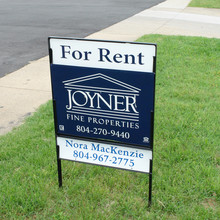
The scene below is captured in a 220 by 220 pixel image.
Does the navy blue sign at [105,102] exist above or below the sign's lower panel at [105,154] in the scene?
above

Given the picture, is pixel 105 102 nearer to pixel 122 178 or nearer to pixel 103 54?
pixel 103 54

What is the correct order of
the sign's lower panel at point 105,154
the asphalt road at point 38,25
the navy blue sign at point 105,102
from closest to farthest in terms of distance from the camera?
1. the navy blue sign at point 105,102
2. the sign's lower panel at point 105,154
3. the asphalt road at point 38,25

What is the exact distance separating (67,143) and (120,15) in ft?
42.2

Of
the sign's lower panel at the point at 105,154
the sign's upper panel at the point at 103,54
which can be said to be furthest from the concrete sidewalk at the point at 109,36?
the sign's upper panel at the point at 103,54

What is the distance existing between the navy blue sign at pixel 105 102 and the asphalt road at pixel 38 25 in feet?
14.1

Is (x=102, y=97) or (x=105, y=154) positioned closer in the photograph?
(x=102, y=97)

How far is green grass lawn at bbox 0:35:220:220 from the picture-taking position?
2.80 metres

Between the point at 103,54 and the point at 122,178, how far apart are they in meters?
1.26

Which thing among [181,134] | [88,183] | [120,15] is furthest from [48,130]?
[120,15]

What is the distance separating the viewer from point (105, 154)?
2.83 m

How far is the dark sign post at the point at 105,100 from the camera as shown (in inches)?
97.3

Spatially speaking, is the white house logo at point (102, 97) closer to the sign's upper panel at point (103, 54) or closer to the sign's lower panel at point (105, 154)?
the sign's upper panel at point (103, 54)

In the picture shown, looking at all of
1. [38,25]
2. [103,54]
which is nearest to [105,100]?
[103,54]

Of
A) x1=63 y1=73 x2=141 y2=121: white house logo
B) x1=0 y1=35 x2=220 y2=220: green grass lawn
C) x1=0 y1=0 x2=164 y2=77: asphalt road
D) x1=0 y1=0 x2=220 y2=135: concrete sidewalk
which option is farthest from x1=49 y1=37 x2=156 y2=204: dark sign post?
x1=0 y1=0 x2=164 y2=77: asphalt road
